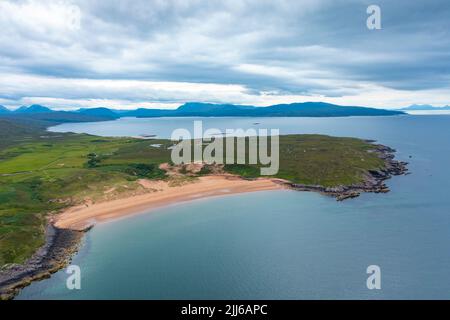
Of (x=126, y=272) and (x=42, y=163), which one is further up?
(x=42, y=163)

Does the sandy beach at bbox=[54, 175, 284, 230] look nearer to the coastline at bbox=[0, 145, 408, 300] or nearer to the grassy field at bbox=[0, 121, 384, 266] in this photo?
the coastline at bbox=[0, 145, 408, 300]

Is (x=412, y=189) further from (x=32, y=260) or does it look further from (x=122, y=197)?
(x=32, y=260)

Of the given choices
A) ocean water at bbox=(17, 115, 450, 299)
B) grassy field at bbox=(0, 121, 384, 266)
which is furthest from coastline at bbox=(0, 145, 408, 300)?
ocean water at bbox=(17, 115, 450, 299)

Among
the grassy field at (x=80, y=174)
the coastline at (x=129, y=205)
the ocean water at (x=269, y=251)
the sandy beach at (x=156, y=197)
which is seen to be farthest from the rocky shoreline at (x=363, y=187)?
the sandy beach at (x=156, y=197)

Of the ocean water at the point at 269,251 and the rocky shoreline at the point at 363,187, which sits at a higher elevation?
the rocky shoreline at the point at 363,187

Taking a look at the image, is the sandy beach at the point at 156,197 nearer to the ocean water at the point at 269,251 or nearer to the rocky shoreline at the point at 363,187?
the ocean water at the point at 269,251

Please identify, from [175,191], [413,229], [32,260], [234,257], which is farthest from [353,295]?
[175,191]
